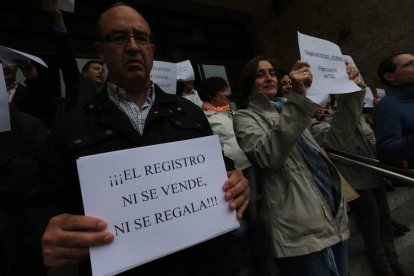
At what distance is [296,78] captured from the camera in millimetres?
1443

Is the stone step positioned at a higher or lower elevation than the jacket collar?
lower

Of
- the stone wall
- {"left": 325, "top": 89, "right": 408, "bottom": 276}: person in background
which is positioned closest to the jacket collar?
{"left": 325, "top": 89, "right": 408, "bottom": 276}: person in background

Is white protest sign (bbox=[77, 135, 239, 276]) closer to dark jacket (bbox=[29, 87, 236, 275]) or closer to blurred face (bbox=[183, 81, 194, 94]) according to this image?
dark jacket (bbox=[29, 87, 236, 275])

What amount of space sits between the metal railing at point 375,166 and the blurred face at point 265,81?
87cm

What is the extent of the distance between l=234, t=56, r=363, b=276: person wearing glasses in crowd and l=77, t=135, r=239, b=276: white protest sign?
0.54m

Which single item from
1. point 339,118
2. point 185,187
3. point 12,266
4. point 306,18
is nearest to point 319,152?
point 339,118

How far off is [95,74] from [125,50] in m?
1.43

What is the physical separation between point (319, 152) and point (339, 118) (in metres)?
0.34

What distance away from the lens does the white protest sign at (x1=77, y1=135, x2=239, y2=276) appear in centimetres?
76

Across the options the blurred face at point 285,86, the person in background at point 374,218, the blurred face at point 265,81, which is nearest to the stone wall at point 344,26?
the person in background at point 374,218

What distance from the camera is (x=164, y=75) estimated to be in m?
2.58

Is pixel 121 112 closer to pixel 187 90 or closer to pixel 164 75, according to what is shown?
pixel 164 75

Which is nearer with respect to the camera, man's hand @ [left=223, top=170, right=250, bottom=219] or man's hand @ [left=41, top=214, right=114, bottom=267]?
man's hand @ [left=41, top=214, right=114, bottom=267]

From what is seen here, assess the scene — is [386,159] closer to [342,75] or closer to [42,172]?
[342,75]
